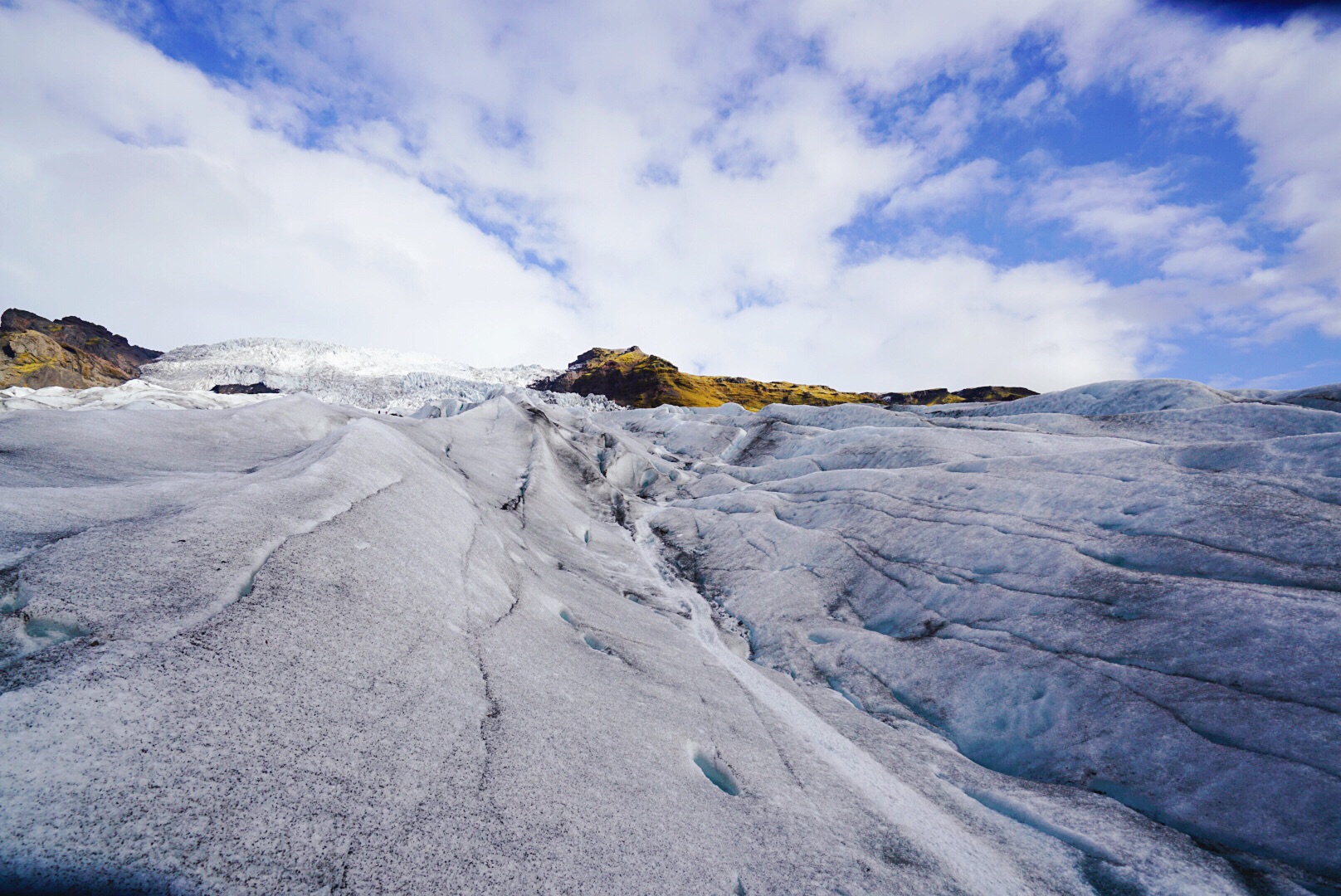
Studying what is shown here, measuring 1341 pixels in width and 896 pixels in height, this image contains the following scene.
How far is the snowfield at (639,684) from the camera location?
13.0 ft

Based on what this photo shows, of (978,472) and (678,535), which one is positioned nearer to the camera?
(978,472)

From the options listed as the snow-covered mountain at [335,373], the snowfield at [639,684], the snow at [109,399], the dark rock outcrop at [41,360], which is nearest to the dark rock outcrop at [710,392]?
the snow-covered mountain at [335,373]

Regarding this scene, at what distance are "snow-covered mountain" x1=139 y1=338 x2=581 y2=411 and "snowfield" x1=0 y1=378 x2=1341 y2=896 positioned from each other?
360 feet

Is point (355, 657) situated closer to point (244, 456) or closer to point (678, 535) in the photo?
point (244, 456)

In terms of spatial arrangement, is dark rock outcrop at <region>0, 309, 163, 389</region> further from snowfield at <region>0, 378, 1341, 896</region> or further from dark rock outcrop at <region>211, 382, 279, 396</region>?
snowfield at <region>0, 378, 1341, 896</region>

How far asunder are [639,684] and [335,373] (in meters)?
185

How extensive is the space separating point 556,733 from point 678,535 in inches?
560

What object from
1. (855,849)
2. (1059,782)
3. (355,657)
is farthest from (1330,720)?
(355,657)

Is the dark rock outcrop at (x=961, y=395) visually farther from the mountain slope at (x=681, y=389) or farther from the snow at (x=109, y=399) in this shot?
the snow at (x=109, y=399)

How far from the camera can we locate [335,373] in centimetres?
15862

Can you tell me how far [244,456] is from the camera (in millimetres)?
12938

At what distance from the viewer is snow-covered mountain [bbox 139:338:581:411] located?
427ft

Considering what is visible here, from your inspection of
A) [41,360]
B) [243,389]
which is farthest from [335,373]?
[41,360]

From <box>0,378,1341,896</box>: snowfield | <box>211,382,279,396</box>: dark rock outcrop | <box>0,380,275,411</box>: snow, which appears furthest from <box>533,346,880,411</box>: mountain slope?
<box>0,378,1341,896</box>: snowfield
